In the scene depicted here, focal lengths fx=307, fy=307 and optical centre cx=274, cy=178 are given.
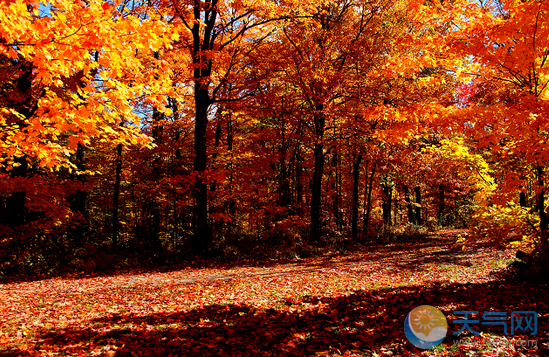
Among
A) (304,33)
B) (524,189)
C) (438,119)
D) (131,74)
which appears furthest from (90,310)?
(304,33)

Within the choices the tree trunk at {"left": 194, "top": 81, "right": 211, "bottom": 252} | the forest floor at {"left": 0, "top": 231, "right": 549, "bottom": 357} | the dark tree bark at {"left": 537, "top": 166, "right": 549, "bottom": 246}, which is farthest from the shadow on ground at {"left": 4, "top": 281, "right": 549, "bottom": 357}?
the tree trunk at {"left": 194, "top": 81, "right": 211, "bottom": 252}

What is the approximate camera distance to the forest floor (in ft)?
12.7

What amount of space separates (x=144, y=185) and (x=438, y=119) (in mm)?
13150

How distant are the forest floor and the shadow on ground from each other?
2cm

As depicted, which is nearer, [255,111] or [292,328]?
[292,328]

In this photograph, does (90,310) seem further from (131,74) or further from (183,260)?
(183,260)

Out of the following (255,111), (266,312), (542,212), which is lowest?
(266,312)

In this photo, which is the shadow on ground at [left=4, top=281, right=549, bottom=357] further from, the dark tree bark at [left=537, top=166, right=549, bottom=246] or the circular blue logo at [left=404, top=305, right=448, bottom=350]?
the dark tree bark at [left=537, top=166, right=549, bottom=246]

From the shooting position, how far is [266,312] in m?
5.30

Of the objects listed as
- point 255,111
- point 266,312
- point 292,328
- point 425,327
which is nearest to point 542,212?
point 425,327

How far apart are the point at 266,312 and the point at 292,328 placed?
2.92 ft

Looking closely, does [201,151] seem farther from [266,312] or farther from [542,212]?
[542,212]

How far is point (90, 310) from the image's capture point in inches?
216

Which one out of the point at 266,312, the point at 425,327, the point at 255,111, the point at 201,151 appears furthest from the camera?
the point at 255,111
